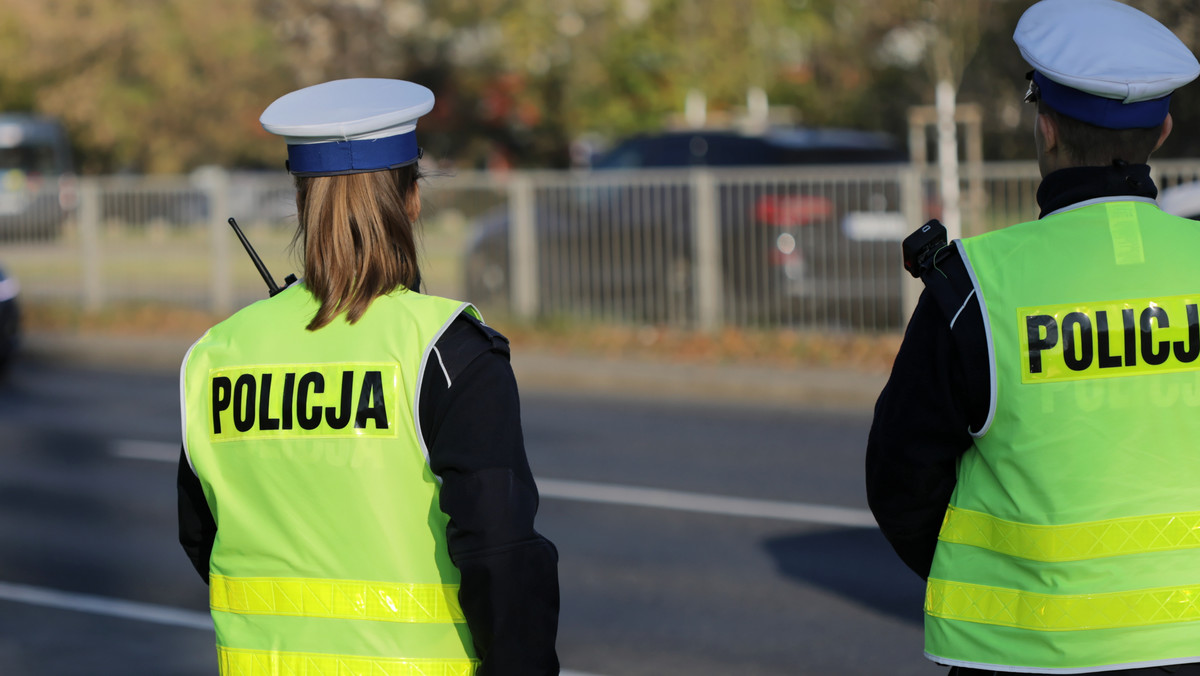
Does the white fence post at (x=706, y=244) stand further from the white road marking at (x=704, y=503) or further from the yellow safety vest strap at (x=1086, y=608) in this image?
the yellow safety vest strap at (x=1086, y=608)

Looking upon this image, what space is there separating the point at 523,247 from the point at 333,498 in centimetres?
1310

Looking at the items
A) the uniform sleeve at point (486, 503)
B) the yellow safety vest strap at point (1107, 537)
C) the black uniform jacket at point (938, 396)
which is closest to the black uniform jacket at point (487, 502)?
the uniform sleeve at point (486, 503)

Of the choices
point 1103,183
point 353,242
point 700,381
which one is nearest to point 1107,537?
point 1103,183

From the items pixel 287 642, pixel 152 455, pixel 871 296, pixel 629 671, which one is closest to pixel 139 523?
pixel 152 455

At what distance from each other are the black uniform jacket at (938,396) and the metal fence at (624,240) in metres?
9.96

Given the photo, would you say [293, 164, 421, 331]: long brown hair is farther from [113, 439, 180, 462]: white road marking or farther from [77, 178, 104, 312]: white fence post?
[77, 178, 104, 312]: white fence post

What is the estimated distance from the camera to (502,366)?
2236mm

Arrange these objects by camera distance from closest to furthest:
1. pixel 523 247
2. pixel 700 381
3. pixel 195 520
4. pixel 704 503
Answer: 1. pixel 195 520
2. pixel 704 503
3. pixel 700 381
4. pixel 523 247

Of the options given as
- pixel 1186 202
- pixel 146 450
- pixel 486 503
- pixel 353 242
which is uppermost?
pixel 1186 202

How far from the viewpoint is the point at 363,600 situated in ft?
7.38

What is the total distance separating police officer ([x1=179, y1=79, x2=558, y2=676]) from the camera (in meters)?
2.19

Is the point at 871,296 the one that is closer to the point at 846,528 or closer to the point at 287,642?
the point at 846,528

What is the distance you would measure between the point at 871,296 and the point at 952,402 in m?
11.3

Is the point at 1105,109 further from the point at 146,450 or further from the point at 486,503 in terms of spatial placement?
the point at 146,450
